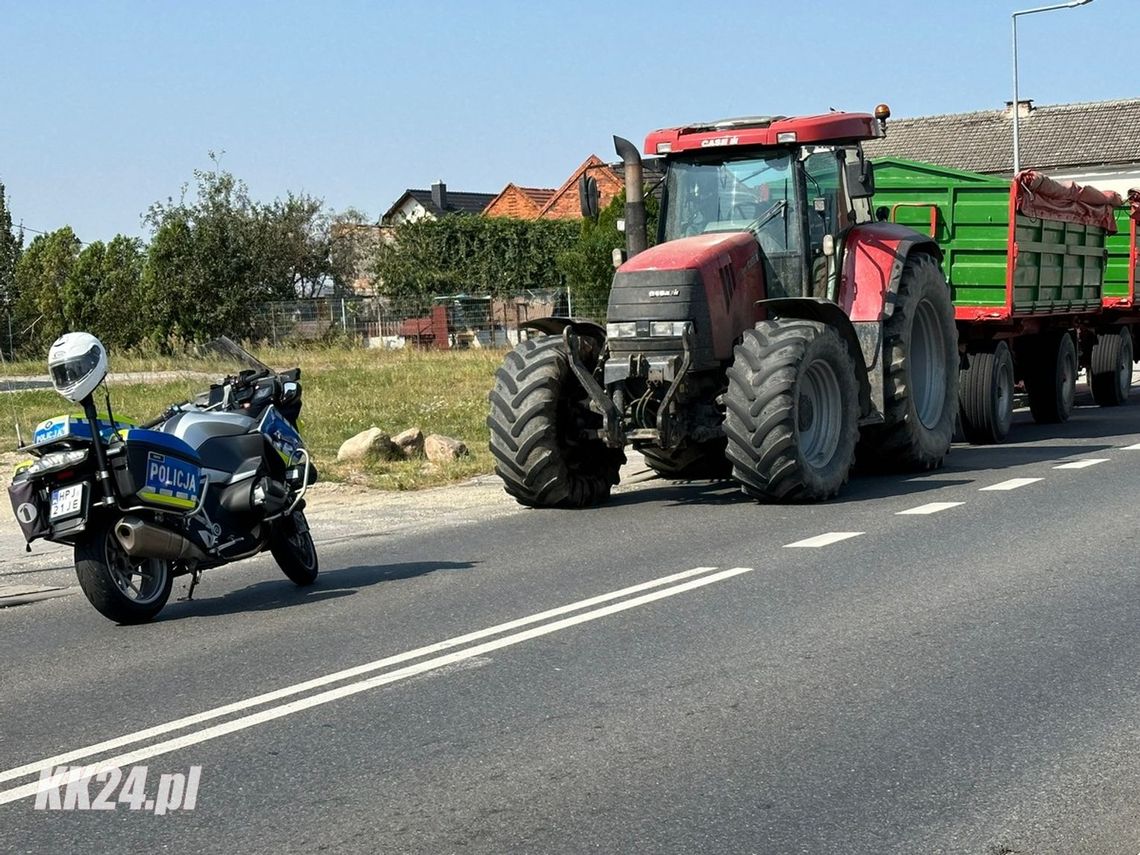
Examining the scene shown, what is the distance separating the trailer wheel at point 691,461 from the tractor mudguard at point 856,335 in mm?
1229

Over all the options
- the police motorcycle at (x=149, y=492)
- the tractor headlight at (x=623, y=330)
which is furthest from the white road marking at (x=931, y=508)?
the police motorcycle at (x=149, y=492)

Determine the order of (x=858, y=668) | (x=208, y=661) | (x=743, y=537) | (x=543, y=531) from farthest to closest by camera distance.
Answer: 1. (x=543, y=531)
2. (x=743, y=537)
3. (x=208, y=661)
4. (x=858, y=668)

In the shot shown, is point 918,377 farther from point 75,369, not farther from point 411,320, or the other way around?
point 411,320

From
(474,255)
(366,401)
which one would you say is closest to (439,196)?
(474,255)

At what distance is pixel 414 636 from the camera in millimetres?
7898

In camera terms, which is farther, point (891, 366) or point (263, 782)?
point (891, 366)

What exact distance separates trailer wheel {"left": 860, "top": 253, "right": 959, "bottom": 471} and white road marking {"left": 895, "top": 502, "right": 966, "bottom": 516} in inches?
62.6

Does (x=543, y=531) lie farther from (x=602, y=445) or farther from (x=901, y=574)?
(x=901, y=574)

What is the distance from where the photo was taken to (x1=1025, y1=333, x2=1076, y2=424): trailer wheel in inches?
770

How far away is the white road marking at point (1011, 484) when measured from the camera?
Result: 1305 cm

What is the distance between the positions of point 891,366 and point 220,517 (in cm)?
653

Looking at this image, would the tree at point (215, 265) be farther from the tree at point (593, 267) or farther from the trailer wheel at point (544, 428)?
the trailer wheel at point (544, 428)

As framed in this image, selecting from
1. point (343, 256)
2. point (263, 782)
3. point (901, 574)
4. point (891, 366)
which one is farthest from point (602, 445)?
point (343, 256)

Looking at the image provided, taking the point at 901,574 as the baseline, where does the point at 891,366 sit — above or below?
above
